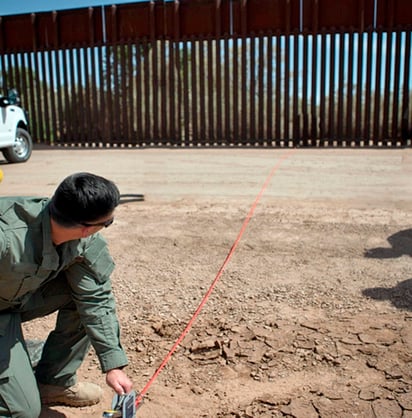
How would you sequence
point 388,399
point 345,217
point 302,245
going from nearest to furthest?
point 388,399
point 302,245
point 345,217

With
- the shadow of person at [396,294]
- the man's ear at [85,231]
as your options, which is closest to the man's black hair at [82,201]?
the man's ear at [85,231]

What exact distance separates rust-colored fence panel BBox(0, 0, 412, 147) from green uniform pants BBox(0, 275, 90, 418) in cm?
891

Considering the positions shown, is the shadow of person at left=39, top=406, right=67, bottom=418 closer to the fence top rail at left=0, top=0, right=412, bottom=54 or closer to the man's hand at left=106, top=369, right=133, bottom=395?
the man's hand at left=106, top=369, right=133, bottom=395

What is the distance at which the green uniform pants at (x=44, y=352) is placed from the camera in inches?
90.7

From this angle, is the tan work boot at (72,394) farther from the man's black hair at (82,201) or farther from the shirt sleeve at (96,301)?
the man's black hair at (82,201)

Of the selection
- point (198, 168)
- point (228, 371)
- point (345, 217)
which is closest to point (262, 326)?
point (228, 371)

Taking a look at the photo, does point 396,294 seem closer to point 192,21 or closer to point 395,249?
point 395,249

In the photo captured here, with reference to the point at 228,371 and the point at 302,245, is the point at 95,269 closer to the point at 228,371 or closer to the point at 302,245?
the point at 228,371

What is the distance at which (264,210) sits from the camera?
6031mm

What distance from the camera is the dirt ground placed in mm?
2912

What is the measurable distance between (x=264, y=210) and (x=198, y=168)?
2936mm

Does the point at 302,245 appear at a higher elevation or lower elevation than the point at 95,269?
lower

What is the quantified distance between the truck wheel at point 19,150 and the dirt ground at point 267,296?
288 centimetres

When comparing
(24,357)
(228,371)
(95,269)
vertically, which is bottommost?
(228,371)
